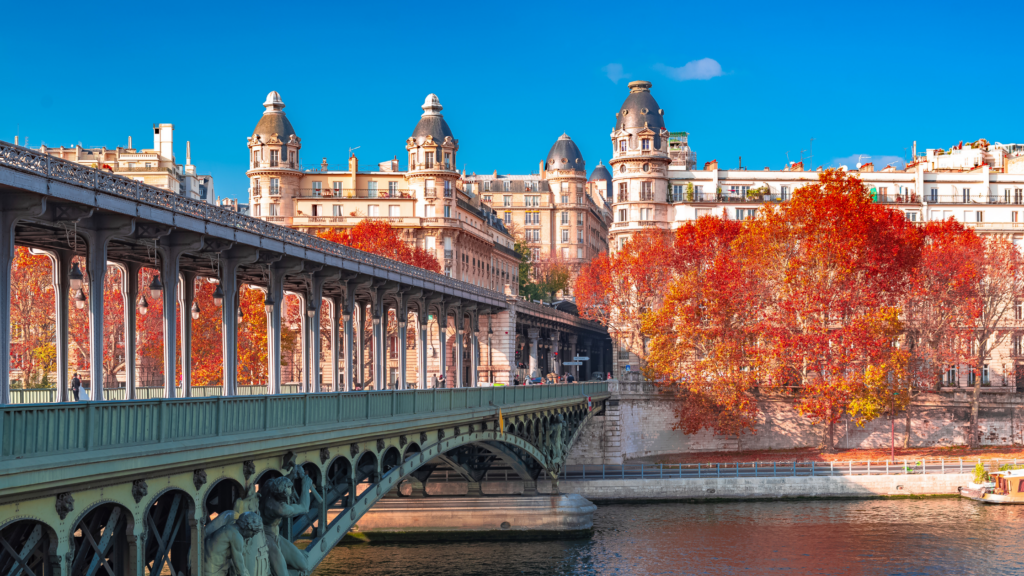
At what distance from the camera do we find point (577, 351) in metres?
114

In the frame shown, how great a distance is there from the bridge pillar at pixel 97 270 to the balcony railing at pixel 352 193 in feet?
255

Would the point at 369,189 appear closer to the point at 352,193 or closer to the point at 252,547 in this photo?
the point at 352,193

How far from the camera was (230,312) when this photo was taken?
29.4 metres

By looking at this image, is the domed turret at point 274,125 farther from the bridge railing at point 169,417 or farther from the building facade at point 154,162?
the bridge railing at point 169,417

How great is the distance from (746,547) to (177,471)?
30.7m

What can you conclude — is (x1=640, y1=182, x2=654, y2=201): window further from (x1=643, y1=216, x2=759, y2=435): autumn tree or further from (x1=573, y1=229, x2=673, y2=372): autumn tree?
(x1=643, y1=216, x2=759, y2=435): autumn tree

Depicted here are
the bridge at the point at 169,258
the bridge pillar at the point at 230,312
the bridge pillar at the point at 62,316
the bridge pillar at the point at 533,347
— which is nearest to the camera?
the bridge at the point at 169,258

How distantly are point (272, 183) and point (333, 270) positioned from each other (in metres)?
64.9

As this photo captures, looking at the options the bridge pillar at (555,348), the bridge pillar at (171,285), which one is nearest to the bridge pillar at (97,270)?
the bridge pillar at (171,285)

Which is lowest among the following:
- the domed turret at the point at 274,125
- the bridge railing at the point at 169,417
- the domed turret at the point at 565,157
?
the bridge railing at the point at 169,417

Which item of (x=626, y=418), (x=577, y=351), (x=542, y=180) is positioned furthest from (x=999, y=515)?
(x=542, y=180)

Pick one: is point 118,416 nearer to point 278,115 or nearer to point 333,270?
point 333,270

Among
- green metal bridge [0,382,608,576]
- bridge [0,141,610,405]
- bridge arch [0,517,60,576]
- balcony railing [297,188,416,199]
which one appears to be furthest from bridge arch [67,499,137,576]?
balcony railing [297,188,416,199]

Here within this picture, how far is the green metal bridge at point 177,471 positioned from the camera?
15203 millimetres
